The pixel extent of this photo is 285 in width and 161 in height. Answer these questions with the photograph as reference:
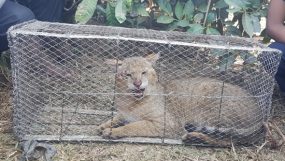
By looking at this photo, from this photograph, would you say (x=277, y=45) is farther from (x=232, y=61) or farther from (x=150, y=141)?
(x=150, y=141)

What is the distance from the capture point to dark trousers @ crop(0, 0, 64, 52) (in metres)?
Answer: 4.02

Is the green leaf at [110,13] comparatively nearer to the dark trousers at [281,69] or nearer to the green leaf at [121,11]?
the green leaf at [121,11]

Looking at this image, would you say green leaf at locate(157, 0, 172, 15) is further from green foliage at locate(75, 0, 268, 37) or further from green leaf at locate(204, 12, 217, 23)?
green leaf at locate(204, 12, 217, 23)

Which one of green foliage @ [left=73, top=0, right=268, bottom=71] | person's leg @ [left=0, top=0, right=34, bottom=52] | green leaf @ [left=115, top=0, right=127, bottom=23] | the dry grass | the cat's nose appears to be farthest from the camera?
person's leg @ [left=0, top=0, right=34, bottom=52]

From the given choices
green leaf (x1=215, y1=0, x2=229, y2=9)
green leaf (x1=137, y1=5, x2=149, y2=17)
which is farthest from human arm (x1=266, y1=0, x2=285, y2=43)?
green leaf (x1=137, y1=5, x2=149, y2=17)

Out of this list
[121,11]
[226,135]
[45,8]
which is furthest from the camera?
[45,8]

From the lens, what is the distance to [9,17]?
13.2ft

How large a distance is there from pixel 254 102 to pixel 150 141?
87cm

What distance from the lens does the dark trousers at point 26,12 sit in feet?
13.2

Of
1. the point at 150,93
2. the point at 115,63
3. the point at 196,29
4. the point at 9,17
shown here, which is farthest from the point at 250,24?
the point at 9,17

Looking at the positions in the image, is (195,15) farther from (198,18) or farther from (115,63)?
(115,63)

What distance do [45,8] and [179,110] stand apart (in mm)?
1811

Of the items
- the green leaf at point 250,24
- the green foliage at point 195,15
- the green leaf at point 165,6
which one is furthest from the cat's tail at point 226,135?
the green leaf at point 165,6

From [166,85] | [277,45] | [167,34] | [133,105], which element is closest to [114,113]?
[133,105]
